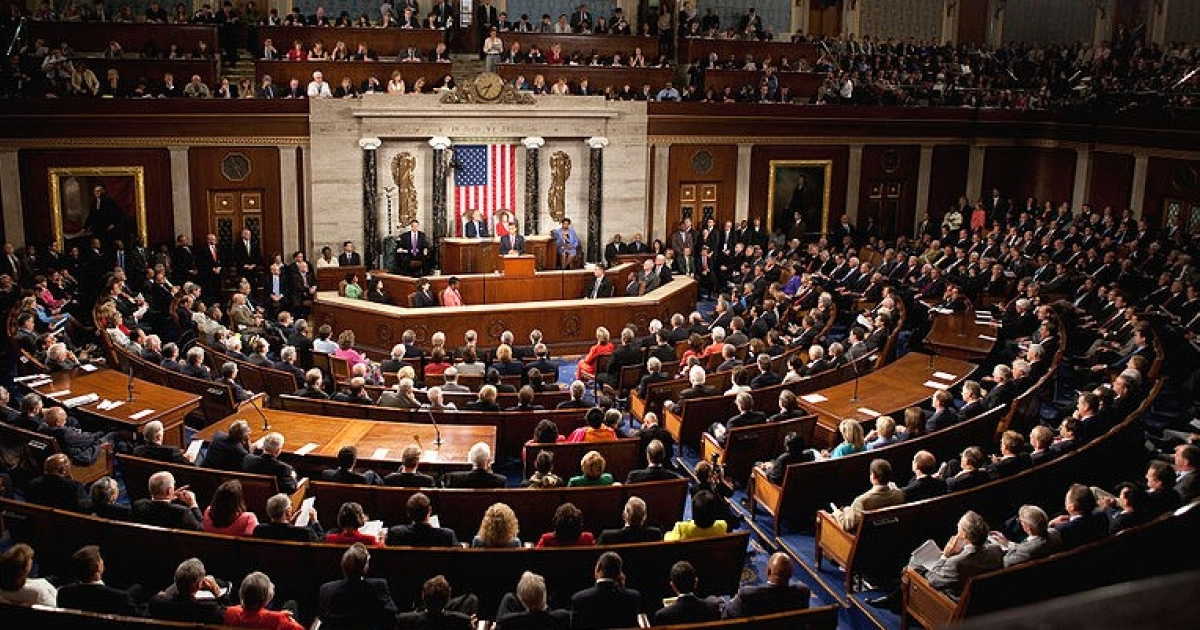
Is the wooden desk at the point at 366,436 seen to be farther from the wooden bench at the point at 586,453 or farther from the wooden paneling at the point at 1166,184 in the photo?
the wooden paneling at the point at 1166,184

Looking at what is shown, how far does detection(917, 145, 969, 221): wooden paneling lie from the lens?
78.4ft

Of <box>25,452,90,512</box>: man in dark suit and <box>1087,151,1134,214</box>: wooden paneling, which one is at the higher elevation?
<box>1087,151,1134,214</box>: wooden paneling

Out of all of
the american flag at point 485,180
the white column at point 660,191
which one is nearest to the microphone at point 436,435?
the american flag at point 485,180

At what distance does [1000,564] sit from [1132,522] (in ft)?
3.67

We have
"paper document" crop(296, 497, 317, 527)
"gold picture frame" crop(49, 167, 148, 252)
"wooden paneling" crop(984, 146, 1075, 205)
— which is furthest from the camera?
"wooden paneling" crop(984, 146, 1075, 205)

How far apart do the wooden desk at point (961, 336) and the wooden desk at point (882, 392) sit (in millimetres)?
1175

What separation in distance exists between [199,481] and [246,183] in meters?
11.9

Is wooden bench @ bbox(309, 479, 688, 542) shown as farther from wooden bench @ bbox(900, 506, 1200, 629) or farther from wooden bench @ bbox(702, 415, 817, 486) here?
wooden bench @ bbox(900, 506, 1200, 629)

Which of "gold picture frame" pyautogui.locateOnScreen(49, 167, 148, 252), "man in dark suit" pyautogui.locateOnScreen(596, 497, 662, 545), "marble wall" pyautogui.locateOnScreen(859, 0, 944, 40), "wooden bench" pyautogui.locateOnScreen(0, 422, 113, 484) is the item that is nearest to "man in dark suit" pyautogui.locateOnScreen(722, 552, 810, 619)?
"man in dark suit" pyautogui.locateOnScreen(596, 497, 662, 545)

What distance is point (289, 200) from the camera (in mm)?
18609

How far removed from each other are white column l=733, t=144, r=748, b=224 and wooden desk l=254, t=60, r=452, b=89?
6.71 metres

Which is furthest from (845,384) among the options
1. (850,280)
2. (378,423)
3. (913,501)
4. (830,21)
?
(830,21)

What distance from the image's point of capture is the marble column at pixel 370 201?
60.8 feet

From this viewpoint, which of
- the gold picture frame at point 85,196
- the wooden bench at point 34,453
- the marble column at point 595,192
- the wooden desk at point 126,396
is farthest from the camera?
the marble column at point 595,192
